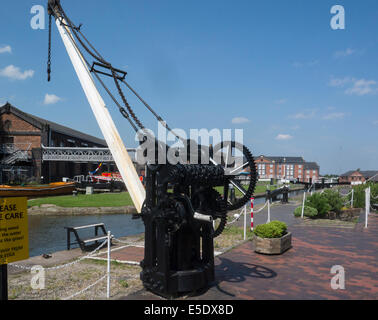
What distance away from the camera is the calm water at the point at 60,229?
12211mm

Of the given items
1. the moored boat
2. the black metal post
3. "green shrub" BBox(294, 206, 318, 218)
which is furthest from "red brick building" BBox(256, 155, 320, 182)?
the black metal post

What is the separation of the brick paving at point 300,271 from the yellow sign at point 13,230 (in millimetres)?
2131

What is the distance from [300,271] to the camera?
23.1 ft

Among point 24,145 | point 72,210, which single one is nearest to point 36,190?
point 72,210

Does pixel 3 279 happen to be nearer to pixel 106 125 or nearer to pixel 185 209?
pixel 185 209

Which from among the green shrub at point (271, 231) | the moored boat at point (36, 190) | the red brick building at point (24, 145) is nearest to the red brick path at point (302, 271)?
the green shrub at point (271, 231)

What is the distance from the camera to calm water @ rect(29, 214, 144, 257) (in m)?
12.2

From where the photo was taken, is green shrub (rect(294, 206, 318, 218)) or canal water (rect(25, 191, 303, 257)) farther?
green shrub (rect(294, 206, 318, 218))

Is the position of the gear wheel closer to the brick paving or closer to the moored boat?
the brick paving

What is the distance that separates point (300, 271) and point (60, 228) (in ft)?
43.5

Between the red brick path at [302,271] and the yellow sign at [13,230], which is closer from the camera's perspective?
the yellow sign at [13,230]

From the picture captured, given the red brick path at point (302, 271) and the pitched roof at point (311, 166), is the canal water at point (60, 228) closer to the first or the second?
the red brick path at point (302, 271)

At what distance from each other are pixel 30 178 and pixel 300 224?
→ 36966 millimetres
